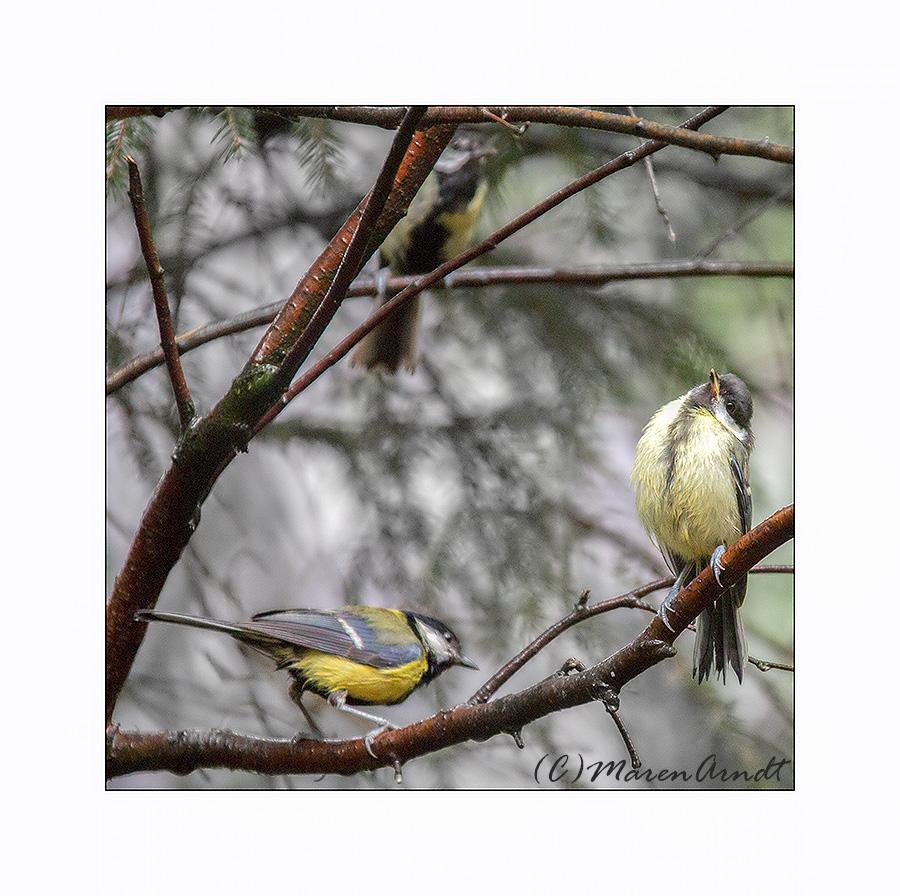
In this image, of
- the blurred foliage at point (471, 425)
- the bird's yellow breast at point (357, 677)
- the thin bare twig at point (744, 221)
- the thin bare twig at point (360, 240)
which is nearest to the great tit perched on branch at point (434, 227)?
the blurred foliage at point (471, 425)

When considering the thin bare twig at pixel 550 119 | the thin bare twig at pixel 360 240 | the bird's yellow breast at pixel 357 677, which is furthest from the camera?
the bird's yellow breast at pixel 357 677

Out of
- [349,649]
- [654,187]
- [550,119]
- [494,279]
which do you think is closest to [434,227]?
[494,279]

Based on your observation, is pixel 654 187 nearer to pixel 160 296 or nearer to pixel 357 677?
pixel 160 296

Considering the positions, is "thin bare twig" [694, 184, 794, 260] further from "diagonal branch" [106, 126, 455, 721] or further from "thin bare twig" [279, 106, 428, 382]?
"thin bare twig" [279, 106, 428, 382]

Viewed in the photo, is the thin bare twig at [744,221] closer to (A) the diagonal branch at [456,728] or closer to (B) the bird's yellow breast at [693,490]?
(B) the bird's yellow breast at [693,490]

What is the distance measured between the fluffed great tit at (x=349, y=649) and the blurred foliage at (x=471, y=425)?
0.04 m

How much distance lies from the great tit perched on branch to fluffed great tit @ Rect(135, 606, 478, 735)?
0.45 metres

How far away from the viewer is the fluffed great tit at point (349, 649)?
6.03 feet

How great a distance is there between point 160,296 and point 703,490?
90cm
